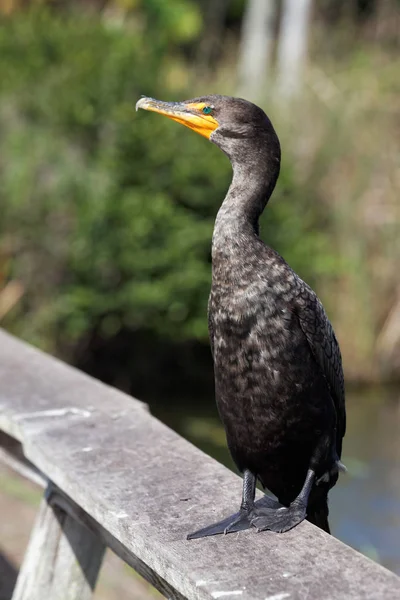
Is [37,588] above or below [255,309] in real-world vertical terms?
below

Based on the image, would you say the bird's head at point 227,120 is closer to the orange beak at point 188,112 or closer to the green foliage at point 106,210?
the orange beak at point 188,112

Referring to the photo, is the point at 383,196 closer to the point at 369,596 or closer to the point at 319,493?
the point at 319,493

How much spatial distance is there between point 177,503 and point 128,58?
20.4 feet

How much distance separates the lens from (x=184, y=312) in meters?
7.28

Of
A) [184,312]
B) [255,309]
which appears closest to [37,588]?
[255,309]

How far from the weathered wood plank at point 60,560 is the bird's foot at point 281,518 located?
789 millimetres

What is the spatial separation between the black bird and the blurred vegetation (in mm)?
4487

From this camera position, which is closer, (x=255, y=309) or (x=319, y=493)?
(x=255, y=309)

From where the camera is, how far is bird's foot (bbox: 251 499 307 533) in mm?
2236

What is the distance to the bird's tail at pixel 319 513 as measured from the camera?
8.70 feet

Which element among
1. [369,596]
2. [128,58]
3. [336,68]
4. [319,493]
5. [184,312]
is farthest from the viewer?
[336,68]

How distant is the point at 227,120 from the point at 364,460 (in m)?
4.54

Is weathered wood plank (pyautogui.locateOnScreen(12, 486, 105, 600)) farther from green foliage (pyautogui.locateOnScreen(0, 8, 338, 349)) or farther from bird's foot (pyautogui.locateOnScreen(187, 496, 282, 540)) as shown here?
green foliage (pyautogui.locateOnScreen(0, 8, 338, 349))

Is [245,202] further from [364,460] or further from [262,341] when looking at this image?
[364,460]
